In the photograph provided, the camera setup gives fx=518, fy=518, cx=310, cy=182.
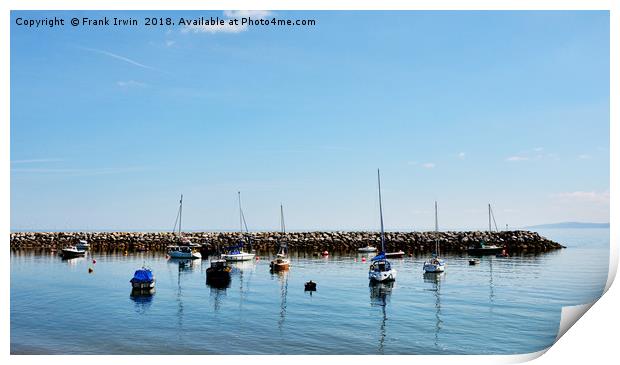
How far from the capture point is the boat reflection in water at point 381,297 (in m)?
23.1

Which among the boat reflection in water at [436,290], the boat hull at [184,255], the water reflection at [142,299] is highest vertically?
the boat hull at [184,255]

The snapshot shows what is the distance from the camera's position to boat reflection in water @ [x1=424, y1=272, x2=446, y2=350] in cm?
2453

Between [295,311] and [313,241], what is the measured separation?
53.6 meters

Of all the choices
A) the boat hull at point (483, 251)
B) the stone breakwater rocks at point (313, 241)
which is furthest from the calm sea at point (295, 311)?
the stone breakwater rocks at point (313, 241)

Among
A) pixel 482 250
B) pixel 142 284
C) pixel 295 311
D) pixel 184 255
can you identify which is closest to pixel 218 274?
pixel 142 284

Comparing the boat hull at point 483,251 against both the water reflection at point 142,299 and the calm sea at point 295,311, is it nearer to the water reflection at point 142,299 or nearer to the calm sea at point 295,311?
the calm sea at point 295,311

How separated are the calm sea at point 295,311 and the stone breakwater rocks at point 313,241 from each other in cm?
2579

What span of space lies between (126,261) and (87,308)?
2983 centimetres

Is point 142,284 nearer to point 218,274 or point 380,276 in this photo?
point 218,274

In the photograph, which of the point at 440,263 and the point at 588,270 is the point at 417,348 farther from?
the point at 588,270
